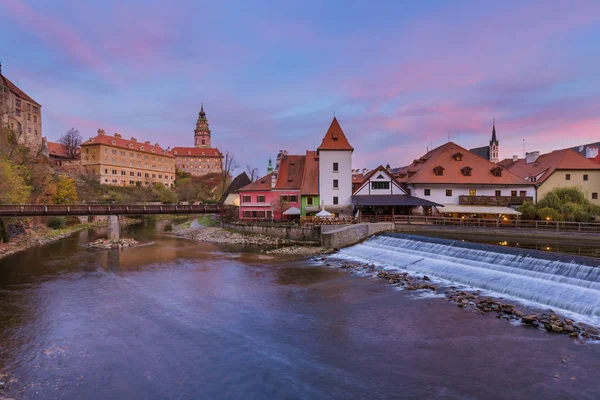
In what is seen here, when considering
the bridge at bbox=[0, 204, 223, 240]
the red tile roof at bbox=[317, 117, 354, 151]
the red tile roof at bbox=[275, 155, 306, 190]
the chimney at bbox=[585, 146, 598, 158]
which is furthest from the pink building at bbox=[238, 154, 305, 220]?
the chimney at bbox=[585, 146, 598, 158]

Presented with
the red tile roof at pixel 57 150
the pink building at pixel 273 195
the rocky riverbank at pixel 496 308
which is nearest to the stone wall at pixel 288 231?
the pink building at pixel 273 195

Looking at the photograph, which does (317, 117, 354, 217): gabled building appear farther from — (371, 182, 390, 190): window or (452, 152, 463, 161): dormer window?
(452, 152, 463, 161): dormer window

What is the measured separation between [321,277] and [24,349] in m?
12.9

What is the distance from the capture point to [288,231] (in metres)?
32.1

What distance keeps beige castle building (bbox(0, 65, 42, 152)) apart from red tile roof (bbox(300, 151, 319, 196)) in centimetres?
4810

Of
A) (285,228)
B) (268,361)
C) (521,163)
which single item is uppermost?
(521,163)

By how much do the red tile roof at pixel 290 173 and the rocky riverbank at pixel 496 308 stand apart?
1937 centimetres

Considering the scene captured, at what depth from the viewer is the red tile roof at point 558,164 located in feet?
110

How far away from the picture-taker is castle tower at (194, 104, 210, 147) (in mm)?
131875

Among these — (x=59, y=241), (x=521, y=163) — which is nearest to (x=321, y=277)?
(x=59, y=241)

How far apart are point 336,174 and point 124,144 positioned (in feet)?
207

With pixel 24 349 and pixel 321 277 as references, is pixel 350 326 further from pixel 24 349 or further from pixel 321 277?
pixel 24 349

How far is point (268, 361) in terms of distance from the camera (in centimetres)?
959

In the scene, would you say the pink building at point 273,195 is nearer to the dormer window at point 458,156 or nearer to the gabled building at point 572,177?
the dormer window at point 458,156
